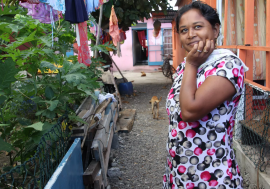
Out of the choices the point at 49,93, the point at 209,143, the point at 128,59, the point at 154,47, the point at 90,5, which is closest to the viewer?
the point at 209,143

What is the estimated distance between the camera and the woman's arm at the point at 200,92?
1079mm

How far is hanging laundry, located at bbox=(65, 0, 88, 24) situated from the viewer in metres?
4.19

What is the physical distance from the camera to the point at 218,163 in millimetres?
1216

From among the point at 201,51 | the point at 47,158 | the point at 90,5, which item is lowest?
the point at 47,158

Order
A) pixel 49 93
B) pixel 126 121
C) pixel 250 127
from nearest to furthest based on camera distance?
pixel 49 93 → pixel 250 127 → pixel 126 121

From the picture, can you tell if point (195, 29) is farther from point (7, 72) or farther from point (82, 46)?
point (82, 46)

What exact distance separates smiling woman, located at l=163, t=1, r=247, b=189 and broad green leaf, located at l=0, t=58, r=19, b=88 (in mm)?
1062

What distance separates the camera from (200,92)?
43.0 inches

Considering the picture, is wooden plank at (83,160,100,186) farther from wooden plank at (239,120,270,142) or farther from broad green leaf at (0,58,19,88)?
wooden plank at (239,120,270,142)

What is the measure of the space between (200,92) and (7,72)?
1.27m

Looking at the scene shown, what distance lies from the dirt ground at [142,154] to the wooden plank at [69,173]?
1240 millimetres

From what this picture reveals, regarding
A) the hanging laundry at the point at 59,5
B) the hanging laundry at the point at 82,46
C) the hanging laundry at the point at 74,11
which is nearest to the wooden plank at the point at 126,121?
the hanging laundry at the point at 82,46

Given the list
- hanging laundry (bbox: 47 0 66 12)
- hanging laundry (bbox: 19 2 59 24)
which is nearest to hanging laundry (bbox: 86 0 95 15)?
hanging laundry (bbox: 19 2 59 24)

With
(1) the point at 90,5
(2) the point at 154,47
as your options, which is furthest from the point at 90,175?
(2) the point at 154,47
